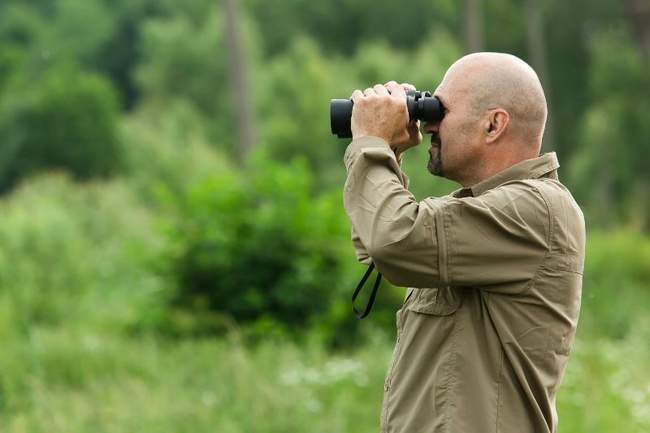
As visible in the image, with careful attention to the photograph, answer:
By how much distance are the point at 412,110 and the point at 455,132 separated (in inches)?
4.8

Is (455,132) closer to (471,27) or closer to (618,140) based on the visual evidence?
(471,27)

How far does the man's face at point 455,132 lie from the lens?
2873 mm

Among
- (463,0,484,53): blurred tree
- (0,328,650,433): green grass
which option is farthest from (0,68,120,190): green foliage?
(0,328,650,433): green grass

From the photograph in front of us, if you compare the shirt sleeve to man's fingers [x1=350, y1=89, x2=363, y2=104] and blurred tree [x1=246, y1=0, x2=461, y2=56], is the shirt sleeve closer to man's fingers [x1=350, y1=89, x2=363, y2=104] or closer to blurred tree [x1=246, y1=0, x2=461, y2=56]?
man's fingers [x1=350, y1=89, x2=363, y2=104]

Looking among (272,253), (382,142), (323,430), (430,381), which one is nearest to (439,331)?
(430,381)

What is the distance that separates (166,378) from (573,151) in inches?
1473

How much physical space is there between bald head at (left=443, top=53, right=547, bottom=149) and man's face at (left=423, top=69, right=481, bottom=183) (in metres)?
0.01

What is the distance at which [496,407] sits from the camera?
2.76 m

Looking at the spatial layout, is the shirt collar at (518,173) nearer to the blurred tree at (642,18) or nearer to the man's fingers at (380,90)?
the man's fingers at (380,90)

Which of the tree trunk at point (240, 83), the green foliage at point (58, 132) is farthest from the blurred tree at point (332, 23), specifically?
the tree trunk at point (240, 83)

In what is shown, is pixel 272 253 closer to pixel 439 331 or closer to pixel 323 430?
pixel 323 430

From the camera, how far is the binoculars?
2.86 m

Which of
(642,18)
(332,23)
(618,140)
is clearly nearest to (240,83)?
(642,18)

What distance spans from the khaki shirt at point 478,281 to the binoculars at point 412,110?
12 centimetres
